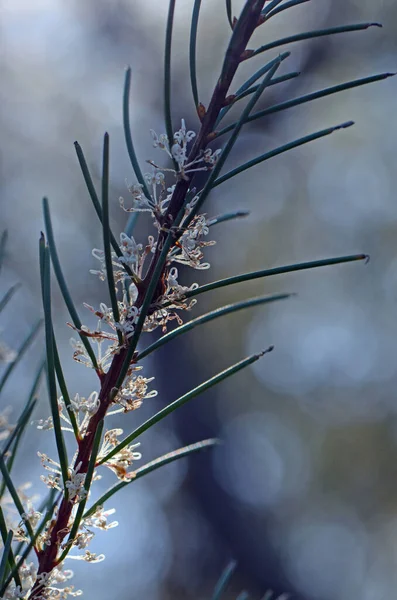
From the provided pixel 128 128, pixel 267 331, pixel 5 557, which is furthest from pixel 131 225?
pixel 267 331

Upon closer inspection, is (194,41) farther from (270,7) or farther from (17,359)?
(17,359)

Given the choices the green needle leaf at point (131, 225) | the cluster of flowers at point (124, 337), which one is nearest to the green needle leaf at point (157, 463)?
the cluster of flowers at point (124, 337)

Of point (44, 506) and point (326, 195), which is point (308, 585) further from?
point (44, 506)

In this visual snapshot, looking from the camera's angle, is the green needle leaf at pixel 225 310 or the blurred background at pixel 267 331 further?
the blurred background at pixel 267 331

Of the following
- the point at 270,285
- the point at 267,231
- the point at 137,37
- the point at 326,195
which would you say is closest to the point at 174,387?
the point at 270,285

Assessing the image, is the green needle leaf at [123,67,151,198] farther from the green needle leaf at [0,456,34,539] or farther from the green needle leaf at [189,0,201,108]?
the green needle leaf at [0,456,34,539]

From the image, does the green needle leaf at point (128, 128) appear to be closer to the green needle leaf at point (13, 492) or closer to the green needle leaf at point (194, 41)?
the green needle leaf at point (194, 41)

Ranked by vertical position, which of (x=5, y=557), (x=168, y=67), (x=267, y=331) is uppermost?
(x=267, y=331)

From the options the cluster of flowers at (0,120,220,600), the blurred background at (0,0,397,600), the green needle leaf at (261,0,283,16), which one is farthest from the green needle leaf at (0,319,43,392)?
the blurred background at (0,0,397,600)

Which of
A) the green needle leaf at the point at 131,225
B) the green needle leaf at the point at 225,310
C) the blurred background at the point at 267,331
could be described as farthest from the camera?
the blurred background at the point at 267,331
